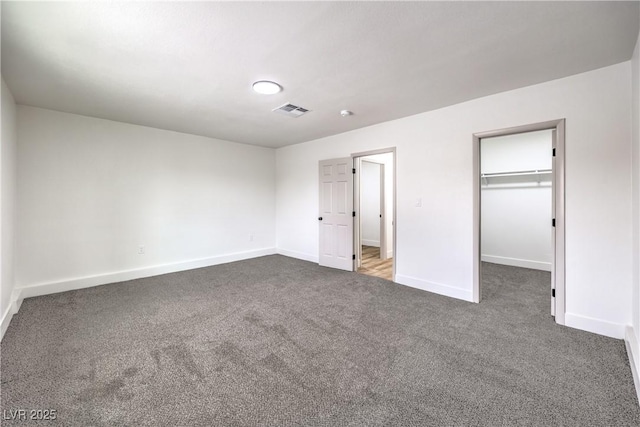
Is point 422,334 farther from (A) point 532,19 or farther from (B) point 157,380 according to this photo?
(A) point 532,19

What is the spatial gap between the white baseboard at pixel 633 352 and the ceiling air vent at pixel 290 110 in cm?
386

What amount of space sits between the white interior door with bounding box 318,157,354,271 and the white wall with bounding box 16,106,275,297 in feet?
5.58

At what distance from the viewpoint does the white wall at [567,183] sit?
8.01ft

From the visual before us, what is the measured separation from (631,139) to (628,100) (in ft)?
1.16

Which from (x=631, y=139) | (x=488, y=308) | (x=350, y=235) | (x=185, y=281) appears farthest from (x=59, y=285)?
(x=631, y=139)

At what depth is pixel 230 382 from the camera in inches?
73.6

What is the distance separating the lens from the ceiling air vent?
3.45 metres

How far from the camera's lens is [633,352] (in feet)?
6.77

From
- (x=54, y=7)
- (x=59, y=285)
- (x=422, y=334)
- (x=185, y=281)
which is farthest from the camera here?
(x=185, y=281)

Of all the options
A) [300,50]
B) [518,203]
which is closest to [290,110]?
[300,50]

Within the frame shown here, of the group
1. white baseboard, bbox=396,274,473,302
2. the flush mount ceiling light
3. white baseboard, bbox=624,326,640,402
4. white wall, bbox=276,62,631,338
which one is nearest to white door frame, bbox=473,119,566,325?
white wall, bbox=276,62,631,338

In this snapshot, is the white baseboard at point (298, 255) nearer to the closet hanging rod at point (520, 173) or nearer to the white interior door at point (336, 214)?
the white interior door at point (336, 214)

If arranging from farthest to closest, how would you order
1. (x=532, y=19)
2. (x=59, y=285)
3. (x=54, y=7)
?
(x=59, y=285), (x=532, y=19), (x=54, y=7)

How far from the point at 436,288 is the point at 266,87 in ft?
10.9
